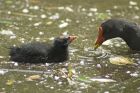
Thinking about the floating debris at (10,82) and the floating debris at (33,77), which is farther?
the floating debris at (33,77)

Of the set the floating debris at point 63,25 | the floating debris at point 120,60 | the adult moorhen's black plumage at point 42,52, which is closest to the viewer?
the adult moorhen's black plumage at point 42,52

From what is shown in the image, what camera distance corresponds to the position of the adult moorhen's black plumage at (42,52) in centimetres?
700

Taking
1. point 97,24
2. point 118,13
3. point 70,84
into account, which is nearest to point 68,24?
point 97,24

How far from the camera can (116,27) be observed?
7.71 metres

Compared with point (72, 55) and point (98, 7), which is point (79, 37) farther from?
point (98, 7)

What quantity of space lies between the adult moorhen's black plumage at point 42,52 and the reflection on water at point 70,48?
84 mm

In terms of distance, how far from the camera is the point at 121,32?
777 centimetres

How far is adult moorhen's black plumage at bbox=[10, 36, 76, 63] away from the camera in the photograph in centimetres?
700

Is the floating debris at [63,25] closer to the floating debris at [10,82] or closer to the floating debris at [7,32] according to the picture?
the floating debris at [7,32]

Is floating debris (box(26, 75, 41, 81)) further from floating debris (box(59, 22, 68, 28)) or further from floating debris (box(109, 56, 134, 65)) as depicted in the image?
floating debris (box(59, 22, 68, 28))

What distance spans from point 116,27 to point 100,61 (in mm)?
689

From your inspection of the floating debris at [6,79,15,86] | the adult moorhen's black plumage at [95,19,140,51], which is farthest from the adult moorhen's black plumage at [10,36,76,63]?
A: the adult moorhen's black plumage at [95,19,140,51]

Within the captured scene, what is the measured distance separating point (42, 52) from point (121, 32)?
142 cm

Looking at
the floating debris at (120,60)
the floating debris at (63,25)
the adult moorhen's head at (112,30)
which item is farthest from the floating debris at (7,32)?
the floating debris at (120,60)
